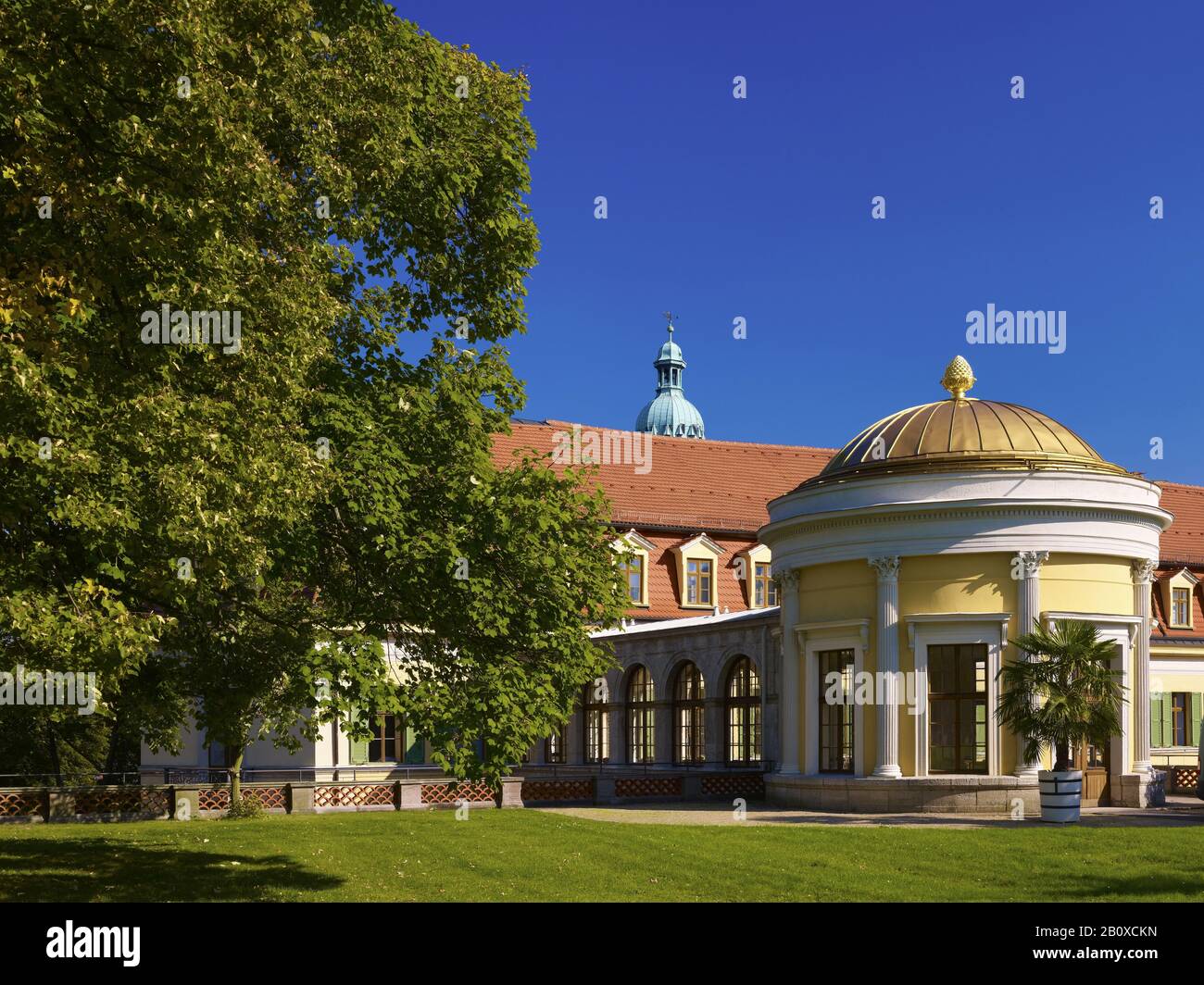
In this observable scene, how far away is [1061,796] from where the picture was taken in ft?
80.8

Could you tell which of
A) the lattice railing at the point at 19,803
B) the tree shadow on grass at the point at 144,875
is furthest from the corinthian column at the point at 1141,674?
the lattice railing at the point at 19,803

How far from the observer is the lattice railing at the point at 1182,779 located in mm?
35656

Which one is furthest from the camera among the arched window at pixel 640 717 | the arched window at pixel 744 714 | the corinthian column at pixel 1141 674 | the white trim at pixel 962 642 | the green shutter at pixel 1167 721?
the arched window at pixel 640 717

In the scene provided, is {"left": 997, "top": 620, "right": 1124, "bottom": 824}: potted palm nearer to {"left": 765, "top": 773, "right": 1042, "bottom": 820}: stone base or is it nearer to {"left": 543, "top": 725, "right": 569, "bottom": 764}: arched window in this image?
{"left": 765, "top": 773, "right": 1042, "bottom": 820}: stone base

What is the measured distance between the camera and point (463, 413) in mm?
18094

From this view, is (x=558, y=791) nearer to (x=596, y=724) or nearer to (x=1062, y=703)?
(x=596, y=724)

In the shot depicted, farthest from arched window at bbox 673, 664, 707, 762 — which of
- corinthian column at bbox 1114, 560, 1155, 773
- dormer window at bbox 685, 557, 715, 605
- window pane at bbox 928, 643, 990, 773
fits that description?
corinthian column at bbox 1114, 560, 1155, 773

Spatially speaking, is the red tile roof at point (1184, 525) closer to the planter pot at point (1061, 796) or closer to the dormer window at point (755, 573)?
the dormer window at point (755, 573)

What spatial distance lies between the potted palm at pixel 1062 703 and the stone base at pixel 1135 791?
15.2 ft

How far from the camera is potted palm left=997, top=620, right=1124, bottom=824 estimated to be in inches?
954

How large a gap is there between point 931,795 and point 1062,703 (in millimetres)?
4576

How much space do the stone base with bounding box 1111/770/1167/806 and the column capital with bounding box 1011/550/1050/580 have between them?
4.83 metres

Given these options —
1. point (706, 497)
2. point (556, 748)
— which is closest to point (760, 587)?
point (706, 497)
